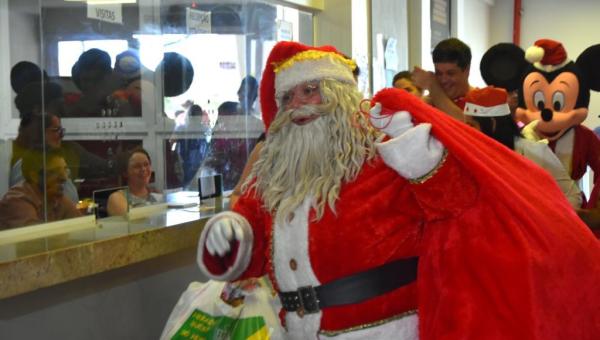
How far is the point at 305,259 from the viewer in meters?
1.80

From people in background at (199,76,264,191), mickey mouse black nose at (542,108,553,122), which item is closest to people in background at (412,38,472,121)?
mickey mouse black nose at (542,108,553,122)

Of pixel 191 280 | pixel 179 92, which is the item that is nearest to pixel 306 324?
pixel 191 280

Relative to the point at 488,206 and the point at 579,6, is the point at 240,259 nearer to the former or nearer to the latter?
the point at 488,206

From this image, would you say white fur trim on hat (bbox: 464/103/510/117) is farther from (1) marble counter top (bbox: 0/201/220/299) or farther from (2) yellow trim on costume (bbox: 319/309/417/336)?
(2) yellow trim on costume (bbox: 319/309/417/336)

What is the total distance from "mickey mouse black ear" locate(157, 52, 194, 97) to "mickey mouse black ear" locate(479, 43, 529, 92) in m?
1.63

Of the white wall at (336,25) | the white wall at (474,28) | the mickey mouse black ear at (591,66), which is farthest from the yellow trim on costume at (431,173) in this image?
the white wall at (474,28)

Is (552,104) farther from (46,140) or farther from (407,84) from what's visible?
(46,140)

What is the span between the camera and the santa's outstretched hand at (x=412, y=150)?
5.49ft

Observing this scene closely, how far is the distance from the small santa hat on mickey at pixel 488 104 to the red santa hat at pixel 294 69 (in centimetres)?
87

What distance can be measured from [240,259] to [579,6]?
24.9ft

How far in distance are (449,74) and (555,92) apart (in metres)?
0.74

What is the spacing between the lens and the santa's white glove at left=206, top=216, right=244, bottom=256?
6.00 feet

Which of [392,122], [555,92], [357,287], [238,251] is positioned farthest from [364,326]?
[555,92]

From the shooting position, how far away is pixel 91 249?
195cm
